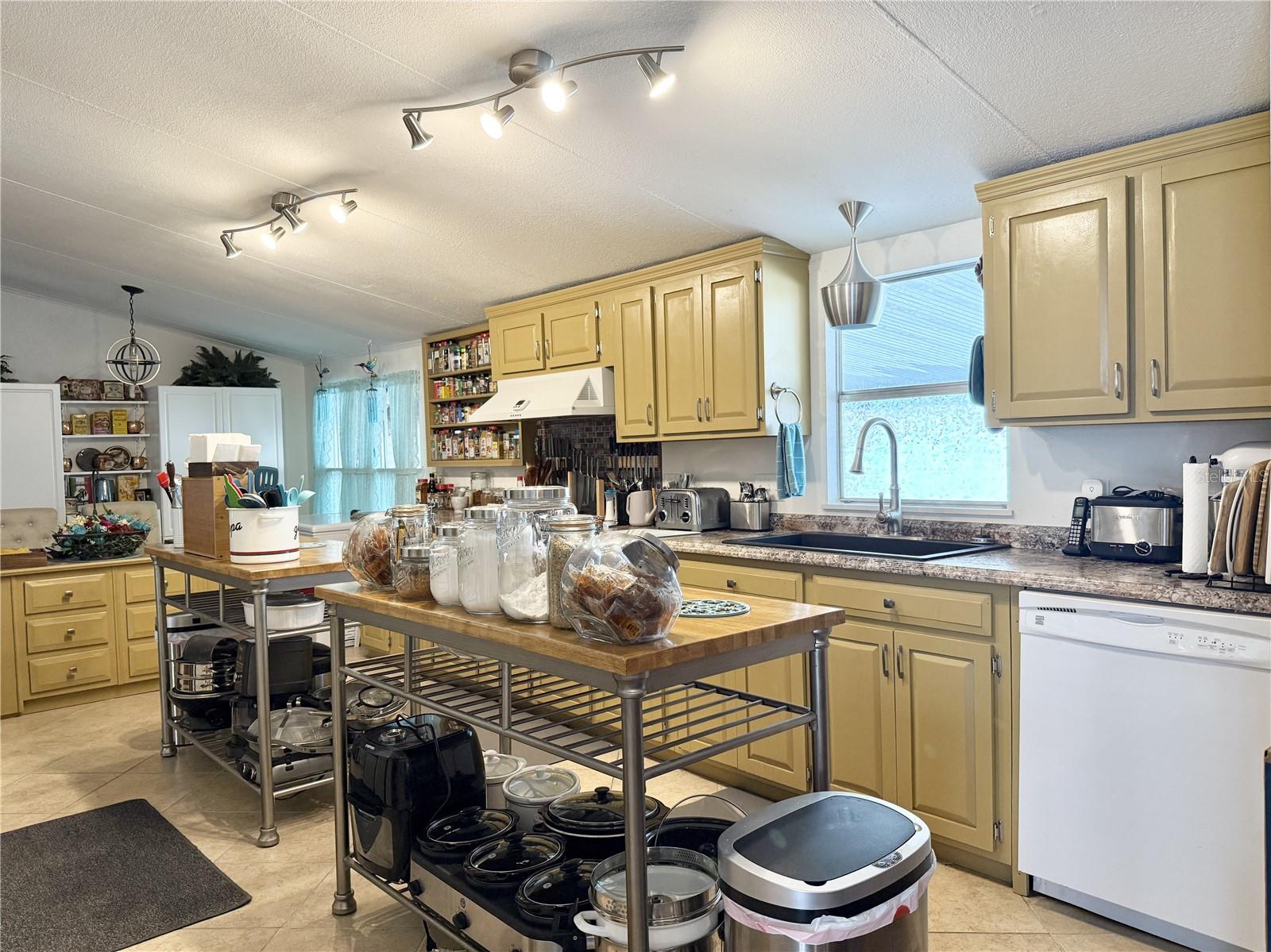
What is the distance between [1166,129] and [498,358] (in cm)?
A: 390

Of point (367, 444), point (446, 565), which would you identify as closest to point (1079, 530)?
point (446, 565)

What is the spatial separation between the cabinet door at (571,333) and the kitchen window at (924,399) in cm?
144

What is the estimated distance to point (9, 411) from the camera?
6.91 meters

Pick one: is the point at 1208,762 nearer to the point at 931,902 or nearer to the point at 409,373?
the point at 931,902

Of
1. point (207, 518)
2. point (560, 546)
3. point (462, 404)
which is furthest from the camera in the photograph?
point (462, 404)

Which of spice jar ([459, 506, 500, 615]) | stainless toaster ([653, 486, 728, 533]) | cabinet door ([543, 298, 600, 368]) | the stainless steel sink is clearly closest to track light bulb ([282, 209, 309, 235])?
cabinet door ([543, 298, 600, 368])

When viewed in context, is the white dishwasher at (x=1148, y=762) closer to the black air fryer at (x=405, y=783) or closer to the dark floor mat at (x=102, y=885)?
the black air fryer at (x=405, y=783)

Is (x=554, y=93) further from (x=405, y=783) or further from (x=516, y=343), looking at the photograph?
(x=516, y=343)

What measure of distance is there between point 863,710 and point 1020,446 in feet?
3.97

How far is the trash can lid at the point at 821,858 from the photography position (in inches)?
56.8

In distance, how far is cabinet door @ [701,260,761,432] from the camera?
3.94 meters

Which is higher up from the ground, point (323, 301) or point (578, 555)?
point (323, 301)

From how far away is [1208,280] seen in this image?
255 cm

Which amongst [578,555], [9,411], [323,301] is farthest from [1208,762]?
[9,411]
